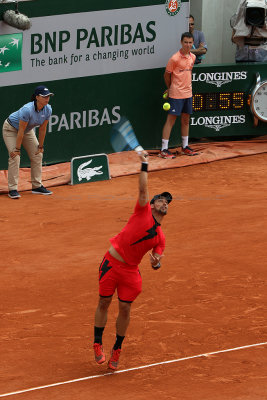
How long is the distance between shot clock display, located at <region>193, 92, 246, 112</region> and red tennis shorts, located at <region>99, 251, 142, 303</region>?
9.94 m

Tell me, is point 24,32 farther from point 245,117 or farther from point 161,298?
point 161,298

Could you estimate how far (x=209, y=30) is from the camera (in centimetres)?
2041

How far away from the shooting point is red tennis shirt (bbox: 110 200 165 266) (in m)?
7.61

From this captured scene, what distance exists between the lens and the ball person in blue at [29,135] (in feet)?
43.7

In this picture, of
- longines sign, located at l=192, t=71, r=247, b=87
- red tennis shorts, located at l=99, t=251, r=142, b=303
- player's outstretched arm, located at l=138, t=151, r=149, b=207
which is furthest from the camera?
longines sign, located at l=192, t=71, r=247, b=87

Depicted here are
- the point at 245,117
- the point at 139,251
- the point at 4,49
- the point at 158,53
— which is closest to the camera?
the point at 139,251

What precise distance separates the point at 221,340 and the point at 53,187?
6.93 metres

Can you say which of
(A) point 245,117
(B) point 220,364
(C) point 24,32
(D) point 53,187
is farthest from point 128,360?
(A) point 245,117

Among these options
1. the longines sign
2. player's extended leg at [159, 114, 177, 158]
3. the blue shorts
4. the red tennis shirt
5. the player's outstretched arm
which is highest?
the player's outstretched arm

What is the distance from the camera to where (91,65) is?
617 inches

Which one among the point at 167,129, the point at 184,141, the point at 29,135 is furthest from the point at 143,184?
the point at 184,141

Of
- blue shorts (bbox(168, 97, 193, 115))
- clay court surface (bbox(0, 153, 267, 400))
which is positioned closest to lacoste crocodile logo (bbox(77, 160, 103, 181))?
clay court surface (bbox(0, 153, 267, 400))

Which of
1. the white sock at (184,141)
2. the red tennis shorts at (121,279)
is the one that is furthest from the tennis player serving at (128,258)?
the white sock at (184,141)

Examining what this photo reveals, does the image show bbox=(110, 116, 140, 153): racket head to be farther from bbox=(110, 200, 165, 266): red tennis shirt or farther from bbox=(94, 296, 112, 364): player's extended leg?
bbox=(94, 296, 112, 364): player's extended leg
